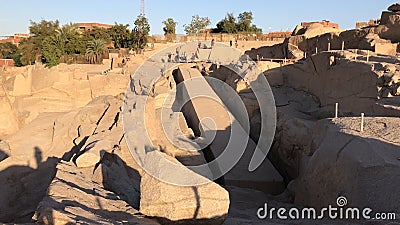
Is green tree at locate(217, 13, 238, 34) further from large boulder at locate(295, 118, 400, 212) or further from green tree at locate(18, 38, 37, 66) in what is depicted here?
large boulder at locate(295, 118, 400, 212)

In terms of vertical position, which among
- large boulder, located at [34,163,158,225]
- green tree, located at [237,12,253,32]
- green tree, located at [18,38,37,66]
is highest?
green tree, located at [237,12,253,32]

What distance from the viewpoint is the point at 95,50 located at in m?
24.5

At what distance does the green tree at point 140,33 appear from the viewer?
27.2 metres

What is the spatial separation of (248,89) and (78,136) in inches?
227

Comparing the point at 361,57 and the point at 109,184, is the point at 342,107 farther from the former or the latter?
the point at 109,184

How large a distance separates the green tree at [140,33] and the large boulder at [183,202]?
74.0ft

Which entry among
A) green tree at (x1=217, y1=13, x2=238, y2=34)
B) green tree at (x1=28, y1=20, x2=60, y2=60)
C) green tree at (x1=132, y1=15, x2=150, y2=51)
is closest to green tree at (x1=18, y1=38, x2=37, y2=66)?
green tree at (x1=28, y1=20, x2=60, y2=60)

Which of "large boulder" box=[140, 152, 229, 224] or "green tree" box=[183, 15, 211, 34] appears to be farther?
"green tree" box=[183, 15, 211, 34]

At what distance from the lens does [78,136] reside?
10.3 metres

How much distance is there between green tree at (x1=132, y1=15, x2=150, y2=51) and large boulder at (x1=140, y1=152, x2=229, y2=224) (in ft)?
74.0

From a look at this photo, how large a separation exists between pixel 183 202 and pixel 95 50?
22048mm

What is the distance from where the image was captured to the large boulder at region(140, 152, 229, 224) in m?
4.05

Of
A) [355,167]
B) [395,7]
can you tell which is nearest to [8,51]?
[395,7]

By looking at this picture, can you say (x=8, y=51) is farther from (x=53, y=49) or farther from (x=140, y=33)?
(x=140, y=33)
